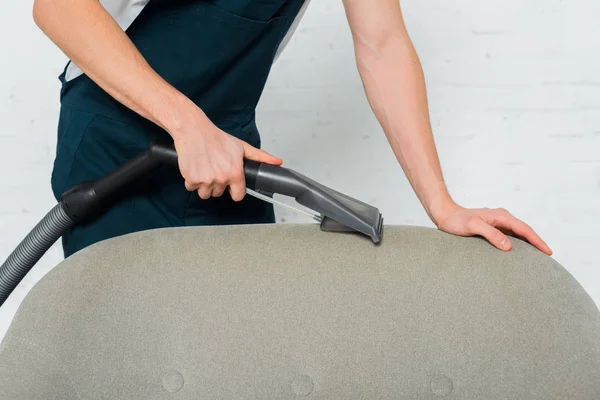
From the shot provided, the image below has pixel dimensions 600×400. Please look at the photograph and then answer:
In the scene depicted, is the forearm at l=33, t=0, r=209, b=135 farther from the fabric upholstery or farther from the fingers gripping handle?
the fabric upholstery

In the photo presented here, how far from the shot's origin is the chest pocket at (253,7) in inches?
47.4

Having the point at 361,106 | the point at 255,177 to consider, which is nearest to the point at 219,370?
the point at 255,177

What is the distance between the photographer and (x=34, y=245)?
49.6 inches

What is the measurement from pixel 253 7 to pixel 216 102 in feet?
0.54

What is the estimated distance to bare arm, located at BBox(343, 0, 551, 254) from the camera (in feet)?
4.00

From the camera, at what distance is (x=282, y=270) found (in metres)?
1.07

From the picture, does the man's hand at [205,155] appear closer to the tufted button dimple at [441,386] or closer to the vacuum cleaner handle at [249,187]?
the vacuum cleaner handle at [249,187]

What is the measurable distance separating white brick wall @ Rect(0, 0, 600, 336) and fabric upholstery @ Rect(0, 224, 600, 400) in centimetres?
97

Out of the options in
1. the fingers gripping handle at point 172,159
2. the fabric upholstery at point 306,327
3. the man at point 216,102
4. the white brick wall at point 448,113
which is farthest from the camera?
the white brick wall at point 448,113

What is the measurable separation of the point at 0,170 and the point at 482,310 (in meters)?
1.38

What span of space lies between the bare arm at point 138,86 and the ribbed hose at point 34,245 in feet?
0.83

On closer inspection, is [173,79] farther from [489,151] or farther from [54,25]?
[489,151]

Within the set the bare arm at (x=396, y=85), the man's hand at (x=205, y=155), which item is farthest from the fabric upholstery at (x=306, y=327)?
the bare arm at (x=396, y=85)

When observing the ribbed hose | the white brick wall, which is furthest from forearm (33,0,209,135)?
the white brick wall
